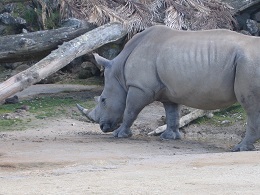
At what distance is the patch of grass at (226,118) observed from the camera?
14.5 meters

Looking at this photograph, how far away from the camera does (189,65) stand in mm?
12047

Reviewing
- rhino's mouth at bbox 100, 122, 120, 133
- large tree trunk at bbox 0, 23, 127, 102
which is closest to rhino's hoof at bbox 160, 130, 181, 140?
rhino's mouth at bbox 100, 122, 120, 133

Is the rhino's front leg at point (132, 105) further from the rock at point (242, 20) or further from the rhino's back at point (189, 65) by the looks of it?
the rock at point (242, 20)

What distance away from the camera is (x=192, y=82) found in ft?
39.3

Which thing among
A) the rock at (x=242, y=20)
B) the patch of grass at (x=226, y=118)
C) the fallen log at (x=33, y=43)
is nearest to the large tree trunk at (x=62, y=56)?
the fallen log at (x=33, y=43)

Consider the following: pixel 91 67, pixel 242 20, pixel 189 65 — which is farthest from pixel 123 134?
pixel 242 20

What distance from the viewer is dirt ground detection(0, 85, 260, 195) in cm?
763

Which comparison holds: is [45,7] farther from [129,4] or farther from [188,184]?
[188,184]

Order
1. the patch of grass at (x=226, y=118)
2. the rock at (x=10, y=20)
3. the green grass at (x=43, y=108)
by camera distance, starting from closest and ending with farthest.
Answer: the green grass at (x=43, y=108), the patch of grass at (x=226, y=118), the rock at (x=10, y=20)

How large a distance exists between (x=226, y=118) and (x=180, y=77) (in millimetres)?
2873

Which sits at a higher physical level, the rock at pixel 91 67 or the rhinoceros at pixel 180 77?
the rhinoceros at pixel 180 77

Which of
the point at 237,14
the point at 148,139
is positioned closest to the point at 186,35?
the point at 148,139

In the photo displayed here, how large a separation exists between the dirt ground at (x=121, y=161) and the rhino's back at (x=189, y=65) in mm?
797

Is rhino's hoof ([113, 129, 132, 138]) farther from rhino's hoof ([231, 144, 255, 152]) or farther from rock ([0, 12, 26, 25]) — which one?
rock ([0, 12, 26, 25])
